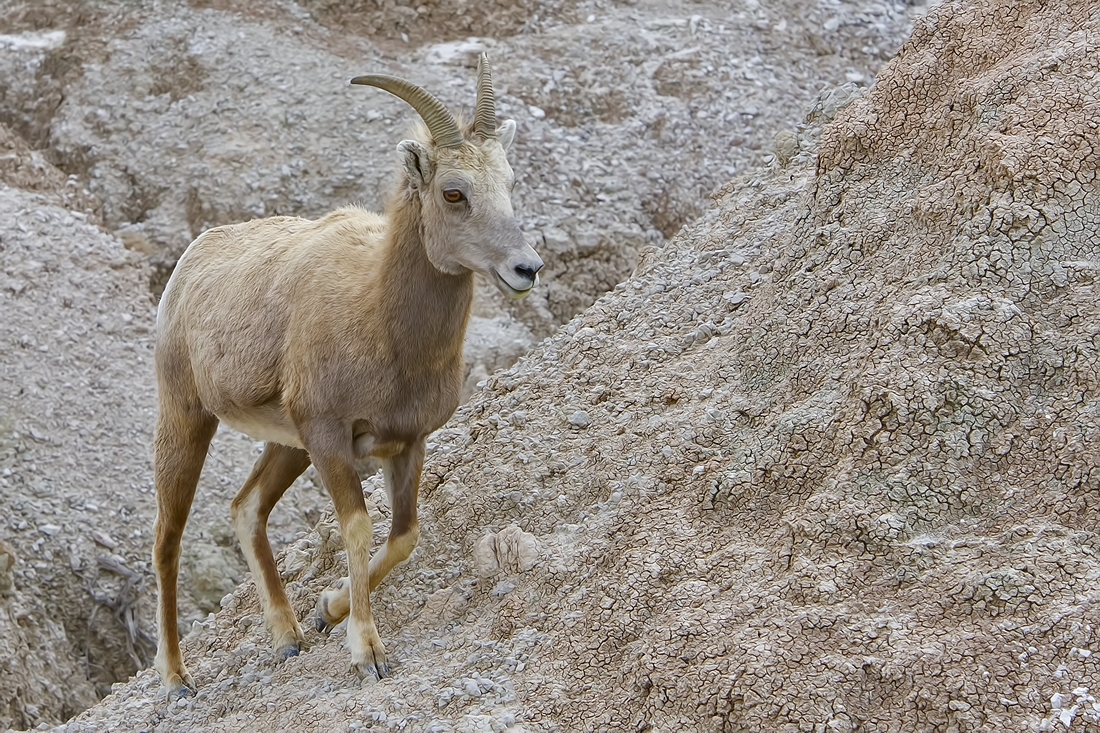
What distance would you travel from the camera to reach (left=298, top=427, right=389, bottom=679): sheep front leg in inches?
258

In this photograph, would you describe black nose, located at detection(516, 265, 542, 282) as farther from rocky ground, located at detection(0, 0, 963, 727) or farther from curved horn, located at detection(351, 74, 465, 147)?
rocky ground, located at detection(0, 0, 963, 727)

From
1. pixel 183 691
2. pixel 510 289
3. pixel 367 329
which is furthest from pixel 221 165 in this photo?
pixel 510 289

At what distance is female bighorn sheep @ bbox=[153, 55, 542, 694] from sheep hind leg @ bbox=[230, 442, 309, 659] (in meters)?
0.02

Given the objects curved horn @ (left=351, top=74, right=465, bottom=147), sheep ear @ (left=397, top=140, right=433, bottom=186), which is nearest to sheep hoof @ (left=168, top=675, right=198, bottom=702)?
sheep ear @ (left=397, top=140, right=433, bottom=186)

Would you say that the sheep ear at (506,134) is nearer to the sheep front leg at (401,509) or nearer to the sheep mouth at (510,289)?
the sheep mouth at (510,289)

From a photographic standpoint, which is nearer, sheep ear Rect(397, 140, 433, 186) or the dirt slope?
the dirt slope

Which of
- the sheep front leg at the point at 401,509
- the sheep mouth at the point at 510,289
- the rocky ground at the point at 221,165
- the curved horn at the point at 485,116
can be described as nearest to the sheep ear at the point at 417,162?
the curved horn at the point at 485,116

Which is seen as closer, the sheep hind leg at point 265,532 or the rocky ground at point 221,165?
the sheep hind leg at point 265,532

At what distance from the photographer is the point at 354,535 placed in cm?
662

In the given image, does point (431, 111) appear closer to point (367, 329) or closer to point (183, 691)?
point (367, 329)

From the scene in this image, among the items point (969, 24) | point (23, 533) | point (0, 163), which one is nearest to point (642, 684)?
point (969, 24)

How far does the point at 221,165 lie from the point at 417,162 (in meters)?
10.1

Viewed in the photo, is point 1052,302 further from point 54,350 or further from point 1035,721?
point 54,350

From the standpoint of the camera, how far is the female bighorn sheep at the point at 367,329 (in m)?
6.52
